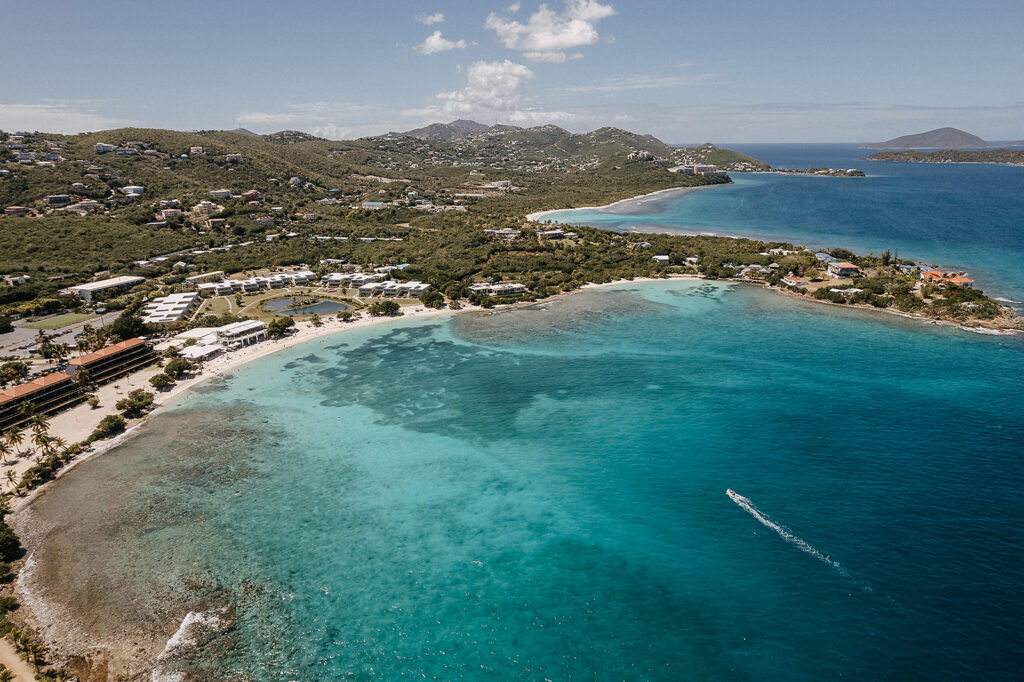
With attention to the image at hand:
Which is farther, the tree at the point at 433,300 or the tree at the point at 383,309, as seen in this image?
the tree at the point at 433,300

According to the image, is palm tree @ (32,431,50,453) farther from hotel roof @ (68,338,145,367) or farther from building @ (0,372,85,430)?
hotel roof @ (68,338,145,367)

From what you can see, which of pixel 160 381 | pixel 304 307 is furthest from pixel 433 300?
pixel 160 381

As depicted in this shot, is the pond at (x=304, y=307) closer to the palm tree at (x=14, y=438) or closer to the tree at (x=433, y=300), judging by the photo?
the tree at (x=433, y=300)

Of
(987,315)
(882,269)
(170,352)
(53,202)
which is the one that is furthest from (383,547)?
(53,202)

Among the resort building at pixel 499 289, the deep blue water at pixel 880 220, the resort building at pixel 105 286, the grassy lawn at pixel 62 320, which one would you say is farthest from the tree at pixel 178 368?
the deep blue water at pixel 880 220

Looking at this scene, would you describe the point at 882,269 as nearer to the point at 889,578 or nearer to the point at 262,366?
the point at 889,578

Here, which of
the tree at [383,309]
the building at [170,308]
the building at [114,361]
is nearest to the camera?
the building at [114,361]
